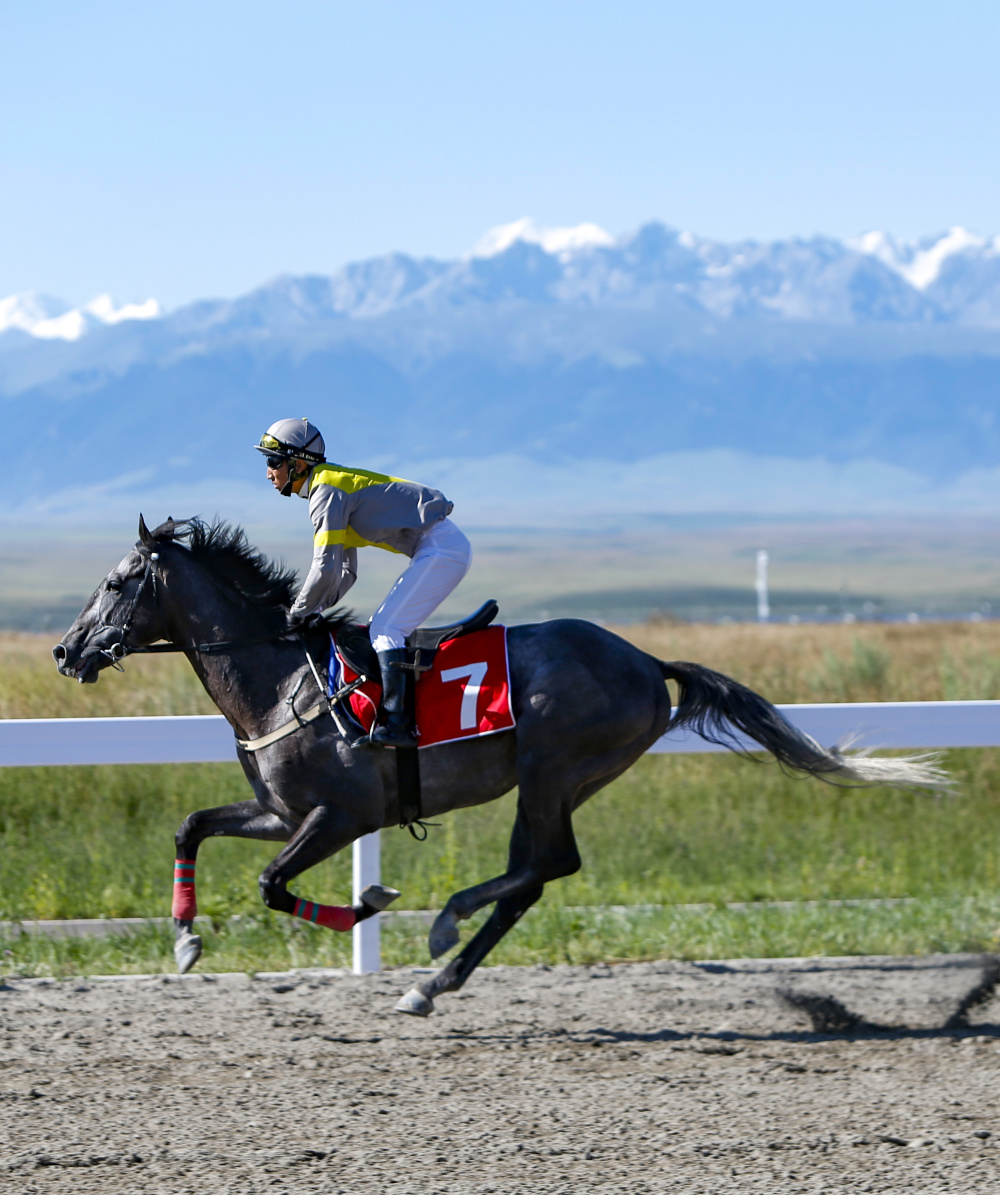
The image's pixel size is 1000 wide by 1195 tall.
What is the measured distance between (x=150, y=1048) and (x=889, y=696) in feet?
29.8

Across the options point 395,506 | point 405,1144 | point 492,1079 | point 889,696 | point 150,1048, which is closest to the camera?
point 405,1144

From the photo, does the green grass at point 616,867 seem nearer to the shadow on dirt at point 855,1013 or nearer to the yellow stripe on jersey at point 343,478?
the shadow on dirt at point 855,1013

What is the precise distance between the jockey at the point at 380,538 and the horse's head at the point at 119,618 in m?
0.57

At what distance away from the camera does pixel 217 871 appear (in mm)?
8297

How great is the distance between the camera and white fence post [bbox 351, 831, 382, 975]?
671 centimetres

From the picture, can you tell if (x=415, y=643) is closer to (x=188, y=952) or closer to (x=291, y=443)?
(x=291, y=443)

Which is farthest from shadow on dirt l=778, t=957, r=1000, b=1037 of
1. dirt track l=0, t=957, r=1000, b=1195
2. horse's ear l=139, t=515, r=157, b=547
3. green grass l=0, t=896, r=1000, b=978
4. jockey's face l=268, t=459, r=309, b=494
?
horse's ear l=139, t=515, r=157, b=547

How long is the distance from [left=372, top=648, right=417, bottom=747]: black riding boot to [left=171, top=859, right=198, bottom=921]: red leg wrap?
3.15 ft

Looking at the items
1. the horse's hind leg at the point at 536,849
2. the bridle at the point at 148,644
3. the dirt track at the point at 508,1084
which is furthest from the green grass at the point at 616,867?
the bridle at the point at 148,644

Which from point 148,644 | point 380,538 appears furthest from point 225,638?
point 380,538

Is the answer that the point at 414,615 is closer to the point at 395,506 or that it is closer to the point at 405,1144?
the point at 395,506

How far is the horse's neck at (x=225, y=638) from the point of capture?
19.5ft

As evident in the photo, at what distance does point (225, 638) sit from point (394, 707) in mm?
842

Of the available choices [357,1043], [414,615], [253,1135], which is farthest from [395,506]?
[253,1135]
